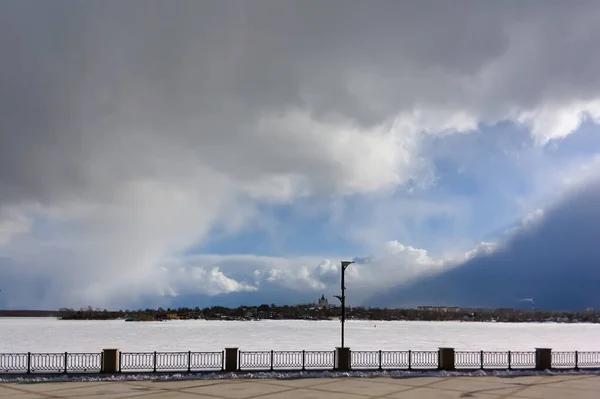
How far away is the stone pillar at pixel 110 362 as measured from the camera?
26.2 m

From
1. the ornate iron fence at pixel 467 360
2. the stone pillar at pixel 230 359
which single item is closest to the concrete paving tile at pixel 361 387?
the stone pillar at pixel 230 359

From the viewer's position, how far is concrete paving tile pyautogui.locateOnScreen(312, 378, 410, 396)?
22219mm

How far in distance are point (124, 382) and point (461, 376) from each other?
50.3 ft

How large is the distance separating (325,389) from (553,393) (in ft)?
29.0

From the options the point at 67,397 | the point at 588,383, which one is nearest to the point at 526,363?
the point at 588,383

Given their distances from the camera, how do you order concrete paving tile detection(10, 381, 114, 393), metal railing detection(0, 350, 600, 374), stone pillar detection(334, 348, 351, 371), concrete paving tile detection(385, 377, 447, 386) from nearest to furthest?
concrete paving tile detection(10, 381, 114, 393) < concrete paving tile detection(385, 377, 447, 386) < stone pillar detection(334, 348, 351, 371) < metal railing detection(0, 350, 600, 374)

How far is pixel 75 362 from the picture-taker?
3384 centimetres

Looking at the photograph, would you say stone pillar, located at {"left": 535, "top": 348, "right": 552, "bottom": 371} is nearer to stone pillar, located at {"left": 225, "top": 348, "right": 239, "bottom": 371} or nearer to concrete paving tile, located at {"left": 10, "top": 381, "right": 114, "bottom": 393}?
stone pillar, located at {"left": 225, "top": 348, "right": 239, "bottom": 371}

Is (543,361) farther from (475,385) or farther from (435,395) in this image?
(435,395)

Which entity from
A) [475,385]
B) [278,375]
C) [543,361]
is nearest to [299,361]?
[278,375]

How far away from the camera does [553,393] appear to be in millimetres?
22469

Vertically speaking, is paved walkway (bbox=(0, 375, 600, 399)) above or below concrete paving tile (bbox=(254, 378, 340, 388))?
above

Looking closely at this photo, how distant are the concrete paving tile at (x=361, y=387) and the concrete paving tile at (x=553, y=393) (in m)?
4.54

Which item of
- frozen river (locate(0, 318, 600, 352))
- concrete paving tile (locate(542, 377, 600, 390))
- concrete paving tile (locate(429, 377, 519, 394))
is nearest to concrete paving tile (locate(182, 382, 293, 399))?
concrete paving tile (locate(429, 377, 519, 394))
